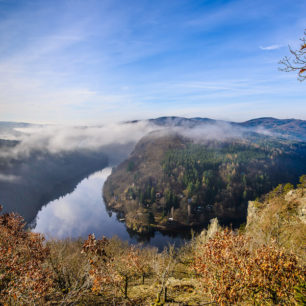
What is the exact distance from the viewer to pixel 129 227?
4747 inches

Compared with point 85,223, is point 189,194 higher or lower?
higher

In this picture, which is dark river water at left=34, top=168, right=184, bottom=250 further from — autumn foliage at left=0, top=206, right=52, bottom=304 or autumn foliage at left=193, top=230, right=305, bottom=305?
autumn foliage at left=193, top=230, right=305, bottom=305

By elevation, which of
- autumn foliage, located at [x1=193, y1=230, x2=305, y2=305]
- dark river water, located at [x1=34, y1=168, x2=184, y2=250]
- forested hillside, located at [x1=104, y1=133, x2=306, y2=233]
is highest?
autumn foliage, located at [x1=193, y1=230, x2=305, y2=305]

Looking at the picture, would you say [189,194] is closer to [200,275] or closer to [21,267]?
[200,275]

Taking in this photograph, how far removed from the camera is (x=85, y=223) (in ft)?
447

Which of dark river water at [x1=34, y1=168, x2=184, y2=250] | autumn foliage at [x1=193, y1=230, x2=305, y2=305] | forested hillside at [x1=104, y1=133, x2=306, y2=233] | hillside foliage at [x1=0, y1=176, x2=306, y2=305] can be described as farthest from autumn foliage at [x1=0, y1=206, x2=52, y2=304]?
forested hillside at [x1=104, y1=133, x2=306, y2=233]

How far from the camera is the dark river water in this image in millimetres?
106725

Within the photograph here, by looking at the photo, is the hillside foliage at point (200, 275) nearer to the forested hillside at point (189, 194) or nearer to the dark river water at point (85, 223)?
the dark river water at point (85, 223)

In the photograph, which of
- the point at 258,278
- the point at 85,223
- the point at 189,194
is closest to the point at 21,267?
the point at 258,278

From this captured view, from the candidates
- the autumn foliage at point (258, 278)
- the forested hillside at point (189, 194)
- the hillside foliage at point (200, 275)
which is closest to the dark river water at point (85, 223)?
the forested hillside at point (189, 194)

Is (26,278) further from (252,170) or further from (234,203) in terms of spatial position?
(252,170)

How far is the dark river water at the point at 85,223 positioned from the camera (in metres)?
107

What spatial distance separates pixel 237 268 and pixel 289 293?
303cm

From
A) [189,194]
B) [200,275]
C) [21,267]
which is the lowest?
[189,194]
